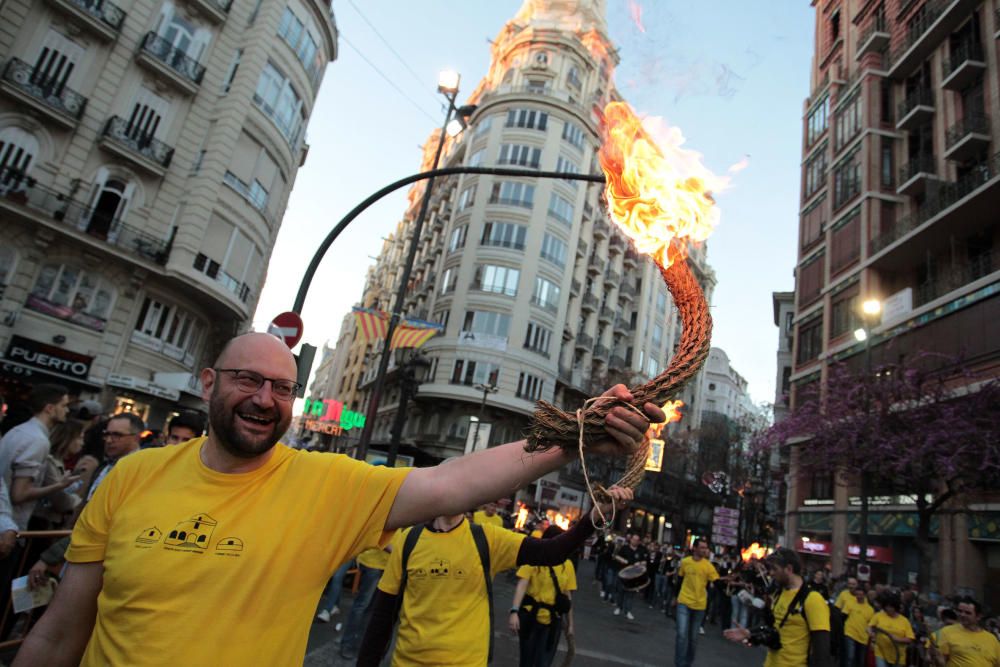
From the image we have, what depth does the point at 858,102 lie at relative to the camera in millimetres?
29531

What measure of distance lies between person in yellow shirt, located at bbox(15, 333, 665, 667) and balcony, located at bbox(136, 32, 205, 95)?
83.0ft

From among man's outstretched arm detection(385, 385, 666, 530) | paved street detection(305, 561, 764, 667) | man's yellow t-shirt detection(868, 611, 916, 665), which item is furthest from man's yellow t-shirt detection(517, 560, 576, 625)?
man's yellow t-shirt detection(868, 611, 916, 665)

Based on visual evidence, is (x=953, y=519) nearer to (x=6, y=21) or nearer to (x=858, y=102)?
(x=858, y=102)

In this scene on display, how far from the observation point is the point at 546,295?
42031 mm

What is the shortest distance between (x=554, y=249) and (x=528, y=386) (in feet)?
32.9

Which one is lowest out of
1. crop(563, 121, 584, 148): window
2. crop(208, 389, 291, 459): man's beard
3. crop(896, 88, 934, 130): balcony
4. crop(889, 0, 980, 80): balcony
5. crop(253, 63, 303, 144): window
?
crop(208, 389, 291, 459): man's beard

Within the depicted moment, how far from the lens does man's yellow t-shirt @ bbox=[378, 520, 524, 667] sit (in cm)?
409

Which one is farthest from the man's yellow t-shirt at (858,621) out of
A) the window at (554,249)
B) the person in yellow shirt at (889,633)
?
the window at (554,249)

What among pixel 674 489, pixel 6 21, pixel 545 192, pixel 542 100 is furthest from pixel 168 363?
pixel 674 489

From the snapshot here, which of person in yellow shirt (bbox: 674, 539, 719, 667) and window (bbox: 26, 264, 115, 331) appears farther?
window (bbox: 26, 264, 115, 331)

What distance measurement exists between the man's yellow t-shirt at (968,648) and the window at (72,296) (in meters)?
23.7

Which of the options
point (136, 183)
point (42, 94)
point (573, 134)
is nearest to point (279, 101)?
point (136, 183)

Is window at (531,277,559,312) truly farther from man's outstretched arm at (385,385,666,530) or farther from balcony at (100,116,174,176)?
man's outstretched arm at (385,385,666,530)

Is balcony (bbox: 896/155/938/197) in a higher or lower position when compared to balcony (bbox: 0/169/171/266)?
higher
